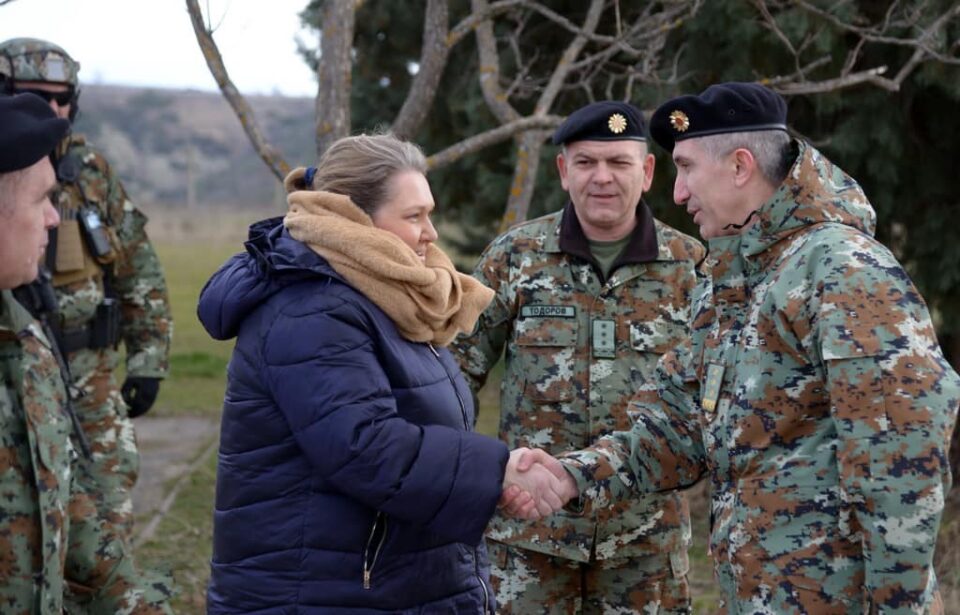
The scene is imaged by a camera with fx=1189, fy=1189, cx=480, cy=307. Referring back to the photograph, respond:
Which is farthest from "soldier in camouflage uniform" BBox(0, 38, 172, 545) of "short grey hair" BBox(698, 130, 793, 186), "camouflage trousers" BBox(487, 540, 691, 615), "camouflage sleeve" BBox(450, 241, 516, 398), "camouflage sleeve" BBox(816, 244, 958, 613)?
"camouflage sleeve" BBox(816, 244, 958, 613)

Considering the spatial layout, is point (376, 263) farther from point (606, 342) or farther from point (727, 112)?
point (606, 342)

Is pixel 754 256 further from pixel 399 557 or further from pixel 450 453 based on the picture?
pixel 399 557

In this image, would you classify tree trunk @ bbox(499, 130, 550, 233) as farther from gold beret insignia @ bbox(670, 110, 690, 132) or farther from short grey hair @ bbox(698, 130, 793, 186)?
short grey hair @ bbox(698, 130, 793, 186)

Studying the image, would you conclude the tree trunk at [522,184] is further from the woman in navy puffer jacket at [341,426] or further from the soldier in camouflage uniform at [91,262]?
the woman in navy puffer jacket at [341,426]

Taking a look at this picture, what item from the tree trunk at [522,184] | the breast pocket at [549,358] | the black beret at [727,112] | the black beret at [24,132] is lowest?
the breast pocket at [549,358]

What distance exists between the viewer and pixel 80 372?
17.8 feet

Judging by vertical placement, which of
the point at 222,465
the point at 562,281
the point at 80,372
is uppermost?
the point at 562,281

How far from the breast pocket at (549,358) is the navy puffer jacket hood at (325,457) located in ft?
3.93

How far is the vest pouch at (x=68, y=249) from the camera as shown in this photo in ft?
17.6

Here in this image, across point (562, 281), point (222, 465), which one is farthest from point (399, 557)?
point (562, 281)

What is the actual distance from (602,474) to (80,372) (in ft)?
9.63

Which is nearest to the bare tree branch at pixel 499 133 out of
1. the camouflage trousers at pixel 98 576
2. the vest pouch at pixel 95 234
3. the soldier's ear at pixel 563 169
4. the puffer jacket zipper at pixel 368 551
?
the soldier's ear at pixel 563 169

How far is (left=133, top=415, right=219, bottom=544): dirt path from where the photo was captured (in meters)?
7.34

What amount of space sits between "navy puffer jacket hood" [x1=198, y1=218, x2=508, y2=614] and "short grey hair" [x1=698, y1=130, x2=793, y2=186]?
3.20ft
